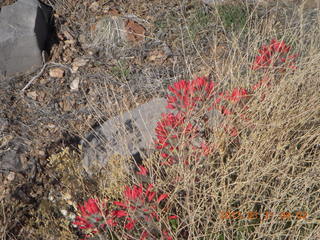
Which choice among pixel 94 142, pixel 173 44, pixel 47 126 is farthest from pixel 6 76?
pixel 173 44

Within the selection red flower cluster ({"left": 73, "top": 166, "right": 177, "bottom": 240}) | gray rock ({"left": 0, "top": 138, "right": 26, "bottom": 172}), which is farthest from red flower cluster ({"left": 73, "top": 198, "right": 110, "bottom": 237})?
gray rock ({"left": 0, "top": 138, "right": 26, "bottom": 172})

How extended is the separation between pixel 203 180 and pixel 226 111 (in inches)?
14.3

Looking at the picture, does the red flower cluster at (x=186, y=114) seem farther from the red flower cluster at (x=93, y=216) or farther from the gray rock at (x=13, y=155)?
the gray rock at (x=13, y=155)

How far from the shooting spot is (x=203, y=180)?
6.72ft

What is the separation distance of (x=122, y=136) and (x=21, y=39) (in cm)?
134

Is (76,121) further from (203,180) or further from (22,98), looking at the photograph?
(203,180)

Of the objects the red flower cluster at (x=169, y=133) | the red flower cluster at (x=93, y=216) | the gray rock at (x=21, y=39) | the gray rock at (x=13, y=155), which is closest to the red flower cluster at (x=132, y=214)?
the red flower cluster at (x=93, y=216)

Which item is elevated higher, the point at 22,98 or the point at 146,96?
the point at 22,98

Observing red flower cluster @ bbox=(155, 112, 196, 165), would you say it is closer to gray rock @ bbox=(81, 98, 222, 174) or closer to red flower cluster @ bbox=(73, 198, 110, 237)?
gray rock @ bbox=(81, 98, 222, 174)

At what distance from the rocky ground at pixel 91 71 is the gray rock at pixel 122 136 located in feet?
0.35

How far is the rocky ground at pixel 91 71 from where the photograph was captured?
274cm

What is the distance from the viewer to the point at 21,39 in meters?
3.27

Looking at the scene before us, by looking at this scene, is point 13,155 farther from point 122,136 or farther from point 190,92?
point 190,92

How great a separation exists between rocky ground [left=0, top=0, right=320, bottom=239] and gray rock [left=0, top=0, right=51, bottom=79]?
11 cm
